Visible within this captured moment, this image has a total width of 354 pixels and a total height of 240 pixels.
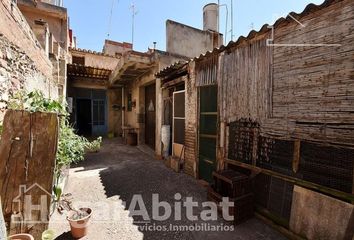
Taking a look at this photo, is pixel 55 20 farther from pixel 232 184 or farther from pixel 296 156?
pixel 296 156

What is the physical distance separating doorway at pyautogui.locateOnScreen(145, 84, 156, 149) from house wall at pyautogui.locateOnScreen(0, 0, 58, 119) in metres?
5.18

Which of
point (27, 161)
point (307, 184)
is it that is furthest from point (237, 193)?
point (27, 161)

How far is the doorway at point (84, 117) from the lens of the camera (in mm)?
12773

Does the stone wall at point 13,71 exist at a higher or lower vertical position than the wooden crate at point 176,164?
higher

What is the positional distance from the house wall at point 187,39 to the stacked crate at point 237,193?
220 inches

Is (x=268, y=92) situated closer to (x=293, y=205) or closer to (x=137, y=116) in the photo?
(x=293, y=205)

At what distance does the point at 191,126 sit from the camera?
5488mm

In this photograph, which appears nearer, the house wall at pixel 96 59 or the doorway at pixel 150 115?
the doorway at pixel 150 115

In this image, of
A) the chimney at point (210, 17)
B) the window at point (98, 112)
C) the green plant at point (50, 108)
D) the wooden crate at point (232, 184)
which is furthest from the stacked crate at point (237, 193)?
the window at point (98, 112)

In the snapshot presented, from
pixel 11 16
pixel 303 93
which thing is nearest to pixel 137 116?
pixel 11 16

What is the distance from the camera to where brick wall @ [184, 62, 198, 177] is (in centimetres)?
532

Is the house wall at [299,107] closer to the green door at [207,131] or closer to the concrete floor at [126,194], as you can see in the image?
the green door at [207,131]

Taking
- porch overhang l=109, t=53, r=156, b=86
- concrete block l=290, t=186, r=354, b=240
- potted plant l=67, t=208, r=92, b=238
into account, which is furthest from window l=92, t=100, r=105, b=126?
concrete block l=290, t=186, r=354, b=240

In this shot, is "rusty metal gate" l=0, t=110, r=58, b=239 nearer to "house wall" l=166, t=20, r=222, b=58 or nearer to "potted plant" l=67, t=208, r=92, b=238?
"potted plant" l=67, t=208, r=92, b=238
